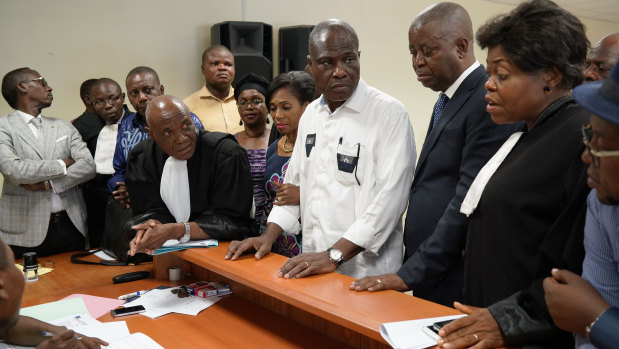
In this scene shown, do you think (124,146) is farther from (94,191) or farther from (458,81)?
(458,81)

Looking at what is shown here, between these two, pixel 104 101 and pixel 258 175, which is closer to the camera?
pixel 258 175

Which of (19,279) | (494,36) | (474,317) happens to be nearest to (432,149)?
(494,36)

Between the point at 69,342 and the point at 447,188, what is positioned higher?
the point at 447,188

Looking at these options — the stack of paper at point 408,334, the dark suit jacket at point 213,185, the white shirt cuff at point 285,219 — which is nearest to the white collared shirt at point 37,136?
the dark suit jacket at point 213,185

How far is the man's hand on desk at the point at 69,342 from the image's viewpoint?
1.50 meters

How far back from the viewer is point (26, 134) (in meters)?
3.28

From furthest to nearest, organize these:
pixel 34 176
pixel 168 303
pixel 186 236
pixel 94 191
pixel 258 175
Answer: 1. pixel 94 191
2. pixel 34 176
3. pixel 258 175
4. pixel 186 236
5. pixel 168 303

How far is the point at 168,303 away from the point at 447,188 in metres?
1.21

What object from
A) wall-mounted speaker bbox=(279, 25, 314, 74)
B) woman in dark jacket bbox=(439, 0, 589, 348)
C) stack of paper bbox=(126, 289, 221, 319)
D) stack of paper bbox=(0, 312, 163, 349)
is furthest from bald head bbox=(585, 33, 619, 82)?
wall-mounted speaker bbox=(279, 25, 314, 74)

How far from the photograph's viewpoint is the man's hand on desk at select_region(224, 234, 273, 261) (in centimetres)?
195

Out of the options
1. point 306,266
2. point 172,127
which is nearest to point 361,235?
point 306,266

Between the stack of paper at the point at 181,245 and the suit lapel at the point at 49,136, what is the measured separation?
5.62 ft

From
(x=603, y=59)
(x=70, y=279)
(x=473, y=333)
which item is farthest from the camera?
(x=70, y=279)

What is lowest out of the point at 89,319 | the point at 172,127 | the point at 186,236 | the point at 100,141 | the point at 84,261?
the point at 84,261
